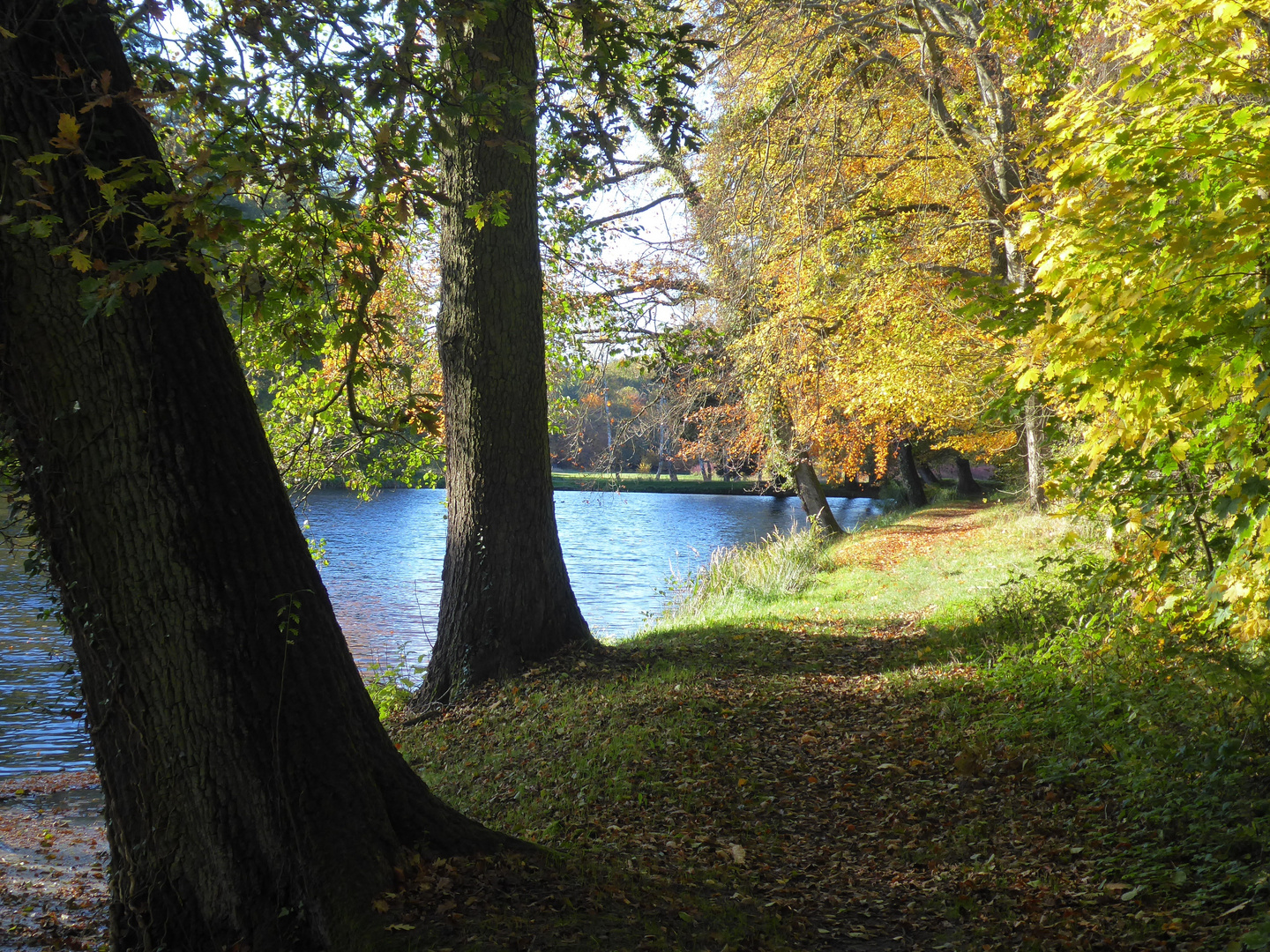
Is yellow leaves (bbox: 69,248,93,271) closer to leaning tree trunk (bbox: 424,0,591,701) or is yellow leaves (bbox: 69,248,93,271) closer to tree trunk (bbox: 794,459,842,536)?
leaning tree trunk (bbox: 424,0,591,701)

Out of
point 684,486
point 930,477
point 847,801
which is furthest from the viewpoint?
point 684,486

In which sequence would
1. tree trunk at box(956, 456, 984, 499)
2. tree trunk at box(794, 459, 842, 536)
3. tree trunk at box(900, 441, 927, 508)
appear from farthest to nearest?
tree trunk at box(956, 456, 984, 499) < tree trunk at box(900, 441, 927, 508) < tree trunk at box(794, 459, 842, 536)

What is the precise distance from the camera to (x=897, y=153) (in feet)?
47.4

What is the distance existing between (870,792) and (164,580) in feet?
13.6

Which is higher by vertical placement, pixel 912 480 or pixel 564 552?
pixel 912 480

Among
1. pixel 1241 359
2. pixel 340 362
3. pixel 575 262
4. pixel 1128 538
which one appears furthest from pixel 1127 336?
pixel 340 362

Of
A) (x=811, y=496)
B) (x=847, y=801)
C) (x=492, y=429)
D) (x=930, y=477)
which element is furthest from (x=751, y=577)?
(x=930, y=477)

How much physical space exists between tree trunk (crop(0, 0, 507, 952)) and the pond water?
0.62 meters

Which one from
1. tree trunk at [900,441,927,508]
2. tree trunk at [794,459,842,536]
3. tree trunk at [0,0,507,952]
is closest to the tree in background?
tree trunk at [0,0,507,952]

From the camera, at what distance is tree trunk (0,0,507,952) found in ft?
10.6

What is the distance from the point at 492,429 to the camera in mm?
7906

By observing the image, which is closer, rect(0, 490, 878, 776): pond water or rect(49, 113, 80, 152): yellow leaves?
rect(49, 113, 80, 152): yellow leaves

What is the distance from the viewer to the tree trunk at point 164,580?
10.6 feet

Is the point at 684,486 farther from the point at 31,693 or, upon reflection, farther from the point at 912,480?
the point at 31,693
